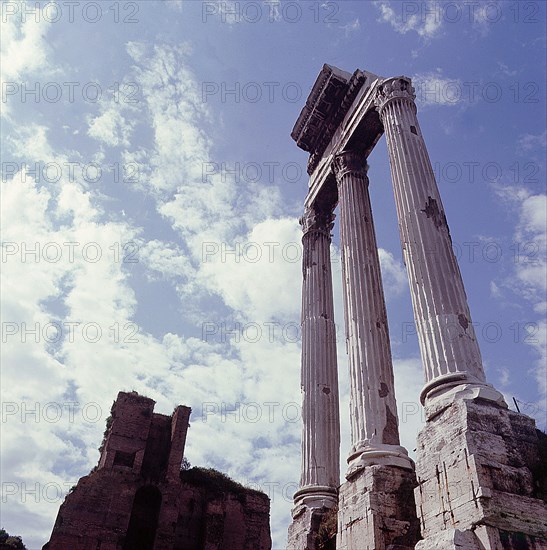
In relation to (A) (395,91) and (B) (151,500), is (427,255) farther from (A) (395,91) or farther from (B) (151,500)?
(B) (151,500)

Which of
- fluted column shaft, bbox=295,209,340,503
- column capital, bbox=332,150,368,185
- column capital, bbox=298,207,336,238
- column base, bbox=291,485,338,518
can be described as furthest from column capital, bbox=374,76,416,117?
column base, bbox=291,485,338,518

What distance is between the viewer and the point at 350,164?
45.7ft

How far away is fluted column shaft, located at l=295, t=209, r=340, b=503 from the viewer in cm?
1155

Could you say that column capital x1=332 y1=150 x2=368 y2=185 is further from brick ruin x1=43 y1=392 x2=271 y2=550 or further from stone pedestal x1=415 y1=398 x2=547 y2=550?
brick ruin x1=43 y1=392 x2=271 y2=550

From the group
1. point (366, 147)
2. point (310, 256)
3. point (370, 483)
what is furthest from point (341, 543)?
point (366, 147)

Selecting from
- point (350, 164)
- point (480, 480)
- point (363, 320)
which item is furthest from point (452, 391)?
point (350, 164)

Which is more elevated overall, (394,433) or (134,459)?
(134,459)

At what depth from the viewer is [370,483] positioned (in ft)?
28.3

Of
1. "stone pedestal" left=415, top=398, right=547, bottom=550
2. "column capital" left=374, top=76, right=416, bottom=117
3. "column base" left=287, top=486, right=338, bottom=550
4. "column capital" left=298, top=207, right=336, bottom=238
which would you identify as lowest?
"stone pedestal" left=415, top=398, right=547, bottom=550

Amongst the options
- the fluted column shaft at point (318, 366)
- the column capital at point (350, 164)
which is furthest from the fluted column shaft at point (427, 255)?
the fluted column shaft at point (318, 366)

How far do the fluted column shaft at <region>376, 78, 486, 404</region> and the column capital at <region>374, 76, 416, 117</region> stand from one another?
0.02m

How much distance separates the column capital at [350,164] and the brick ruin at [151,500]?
26296 millimetres

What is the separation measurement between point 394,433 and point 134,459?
28.1m

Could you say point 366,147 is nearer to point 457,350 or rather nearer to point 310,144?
point 310,144
